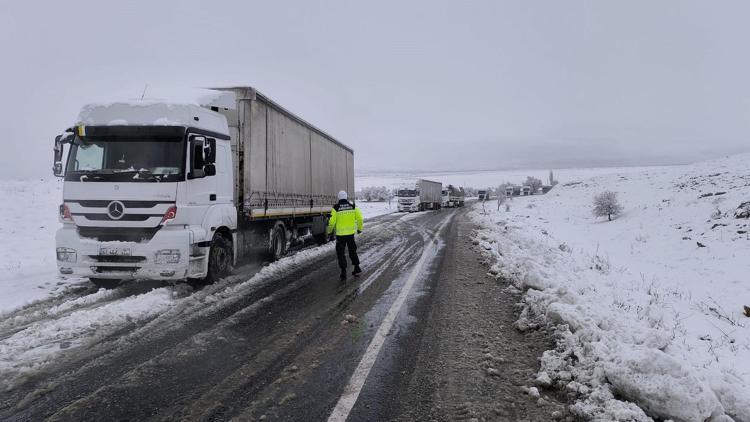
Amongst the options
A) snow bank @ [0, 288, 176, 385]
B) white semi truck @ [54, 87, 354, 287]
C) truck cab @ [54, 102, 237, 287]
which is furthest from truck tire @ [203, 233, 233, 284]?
snow bank @ [0, 288, 176, 385]

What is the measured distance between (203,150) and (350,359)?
4.87 meters

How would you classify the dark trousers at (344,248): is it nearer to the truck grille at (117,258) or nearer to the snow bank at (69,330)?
the snow bank at (69,330)

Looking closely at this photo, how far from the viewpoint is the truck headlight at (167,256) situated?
6473 millimetres

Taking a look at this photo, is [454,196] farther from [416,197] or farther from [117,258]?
[117,258]

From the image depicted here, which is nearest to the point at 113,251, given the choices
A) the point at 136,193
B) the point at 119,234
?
the point at 119,234

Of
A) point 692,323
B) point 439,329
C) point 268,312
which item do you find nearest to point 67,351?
Answer: point 268,312

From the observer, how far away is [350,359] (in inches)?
162

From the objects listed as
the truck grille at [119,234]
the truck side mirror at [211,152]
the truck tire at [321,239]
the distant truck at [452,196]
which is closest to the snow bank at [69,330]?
the truck grille at [119,234]

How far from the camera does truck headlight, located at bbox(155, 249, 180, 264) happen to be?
6.47 m

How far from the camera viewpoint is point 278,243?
10656 millimetres

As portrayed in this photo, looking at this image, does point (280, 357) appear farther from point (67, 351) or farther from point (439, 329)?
point (67, 351)

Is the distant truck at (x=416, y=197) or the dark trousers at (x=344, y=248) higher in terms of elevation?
the distant truck at (x=416, y=197)

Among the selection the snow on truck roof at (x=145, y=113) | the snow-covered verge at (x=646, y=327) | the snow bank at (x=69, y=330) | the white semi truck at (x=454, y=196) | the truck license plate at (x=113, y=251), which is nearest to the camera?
the snow-covered verge at (x=646, y=327)

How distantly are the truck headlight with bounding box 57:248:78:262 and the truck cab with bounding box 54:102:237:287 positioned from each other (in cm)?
2
